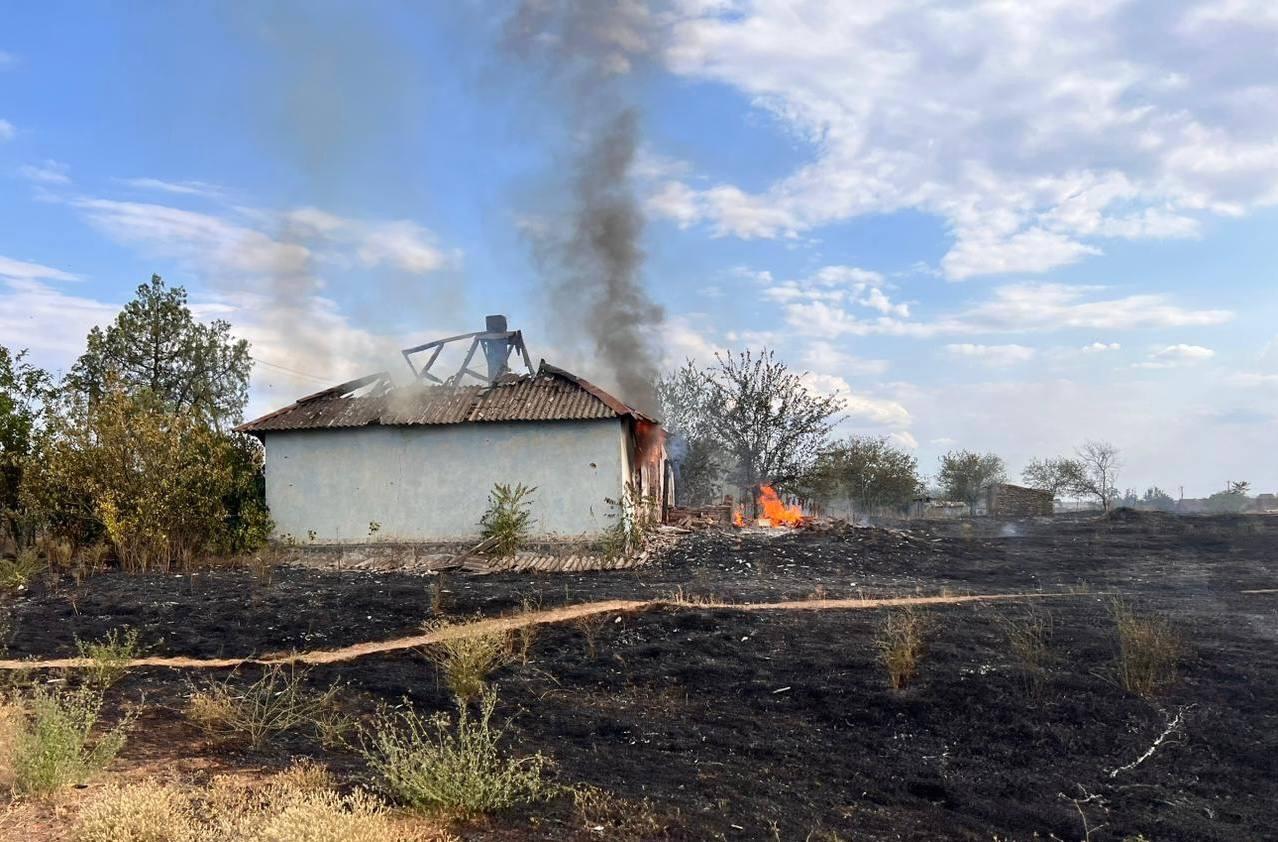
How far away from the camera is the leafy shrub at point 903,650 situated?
8000 mm

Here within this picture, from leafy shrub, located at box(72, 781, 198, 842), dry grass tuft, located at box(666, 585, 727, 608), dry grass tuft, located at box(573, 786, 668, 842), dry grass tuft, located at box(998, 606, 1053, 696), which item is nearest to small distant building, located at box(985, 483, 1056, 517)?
dry grass tuft, located at box(666, 585, 727, 608)

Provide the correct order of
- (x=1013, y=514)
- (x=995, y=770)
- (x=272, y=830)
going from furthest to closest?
(x=1013, y=514) → (x=995, y=770) → (x=272, y=830)

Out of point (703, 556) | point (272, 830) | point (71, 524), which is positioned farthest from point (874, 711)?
point (71, 524)

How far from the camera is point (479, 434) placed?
19.3 metres

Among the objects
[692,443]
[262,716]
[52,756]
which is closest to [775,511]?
[692,443]

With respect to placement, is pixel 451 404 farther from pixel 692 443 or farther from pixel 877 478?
pixel 877 478

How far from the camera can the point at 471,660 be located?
8359mm

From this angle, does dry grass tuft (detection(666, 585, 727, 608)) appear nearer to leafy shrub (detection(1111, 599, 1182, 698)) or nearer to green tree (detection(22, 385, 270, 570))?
leafy shrub (detection(1111, 599, 1182, 698))

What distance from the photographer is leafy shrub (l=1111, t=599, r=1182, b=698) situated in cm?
753

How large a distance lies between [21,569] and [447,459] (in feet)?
26.6

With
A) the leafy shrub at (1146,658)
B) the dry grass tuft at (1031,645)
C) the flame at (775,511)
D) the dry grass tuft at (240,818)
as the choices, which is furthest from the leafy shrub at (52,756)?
the flame at (775,511)

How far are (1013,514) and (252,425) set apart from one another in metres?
34.9

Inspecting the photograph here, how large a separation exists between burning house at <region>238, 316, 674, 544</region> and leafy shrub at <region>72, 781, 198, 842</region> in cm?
1395

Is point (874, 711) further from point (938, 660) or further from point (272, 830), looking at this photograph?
point (272, 830)
